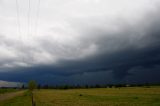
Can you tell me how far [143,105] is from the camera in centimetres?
4231

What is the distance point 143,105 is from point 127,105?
2822mm

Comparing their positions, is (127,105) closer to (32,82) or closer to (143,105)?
(143,105)

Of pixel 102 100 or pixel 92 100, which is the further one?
pixel 92 100

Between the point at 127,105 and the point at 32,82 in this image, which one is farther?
the point at 32,82

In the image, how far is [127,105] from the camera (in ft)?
140

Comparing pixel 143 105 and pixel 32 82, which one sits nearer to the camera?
pixel 143 105

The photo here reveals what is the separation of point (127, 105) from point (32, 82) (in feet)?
476

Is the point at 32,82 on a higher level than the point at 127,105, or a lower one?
higher

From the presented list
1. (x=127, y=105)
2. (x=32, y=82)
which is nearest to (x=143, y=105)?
(x=127, y=105)

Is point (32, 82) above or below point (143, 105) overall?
above

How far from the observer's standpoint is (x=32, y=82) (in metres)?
180
